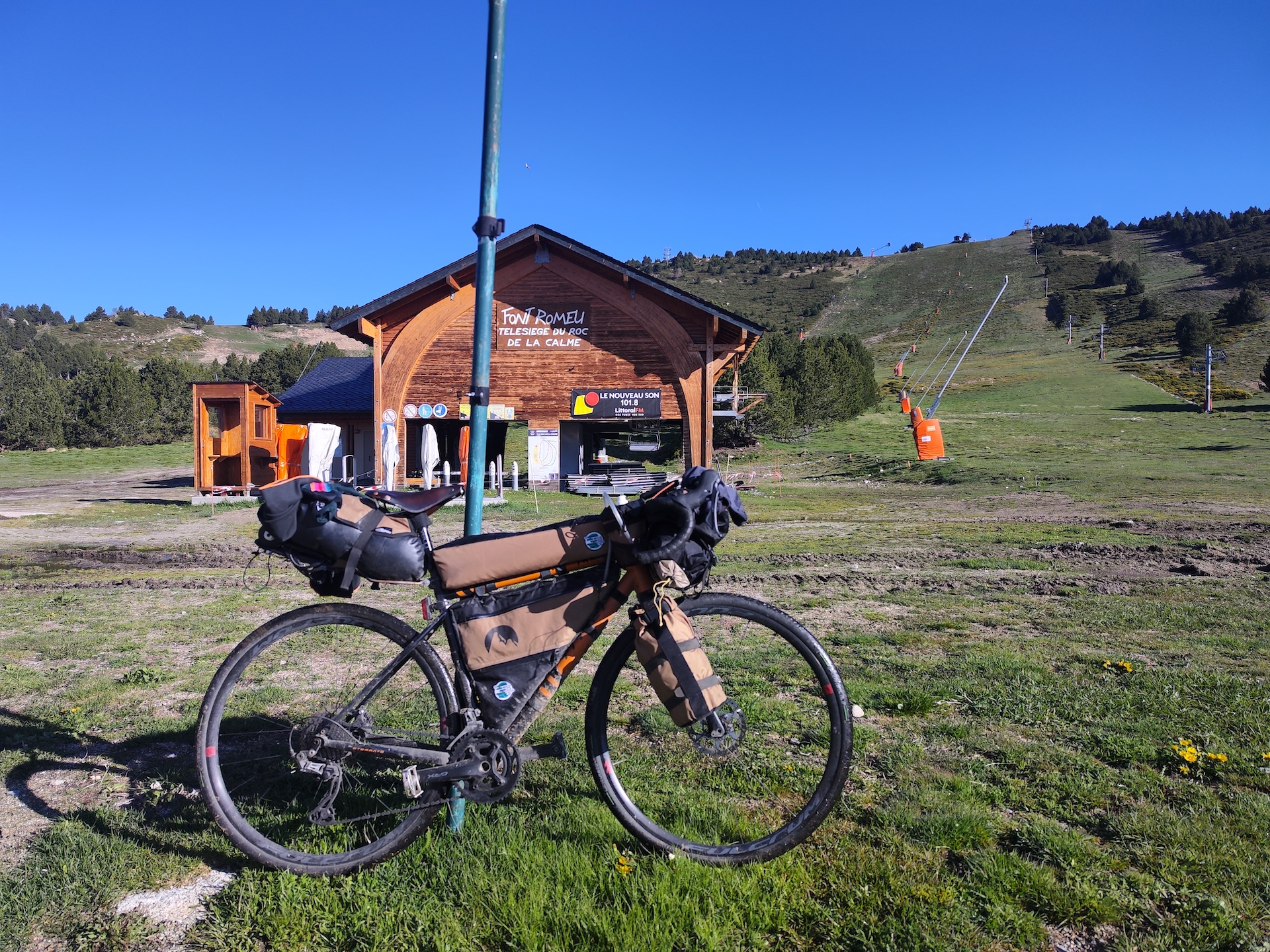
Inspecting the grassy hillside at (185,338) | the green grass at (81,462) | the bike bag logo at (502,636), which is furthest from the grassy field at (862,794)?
the grassy hillside at (185,338)

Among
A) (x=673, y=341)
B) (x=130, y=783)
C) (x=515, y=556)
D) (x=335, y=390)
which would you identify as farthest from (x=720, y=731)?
(x=335, y=390)

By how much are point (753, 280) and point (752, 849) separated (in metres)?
133

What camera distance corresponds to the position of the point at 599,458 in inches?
1284

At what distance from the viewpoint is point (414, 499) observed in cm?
287

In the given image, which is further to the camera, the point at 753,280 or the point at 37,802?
the point at 753,280

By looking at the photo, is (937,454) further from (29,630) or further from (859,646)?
(29,630)

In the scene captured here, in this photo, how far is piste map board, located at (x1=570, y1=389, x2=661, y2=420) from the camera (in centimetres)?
2519

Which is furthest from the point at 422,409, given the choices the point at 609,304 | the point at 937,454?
the point at 937,454

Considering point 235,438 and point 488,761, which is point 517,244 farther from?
point 488,761

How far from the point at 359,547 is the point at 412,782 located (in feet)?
2.80

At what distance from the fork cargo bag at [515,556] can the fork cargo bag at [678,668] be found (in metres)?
0.31

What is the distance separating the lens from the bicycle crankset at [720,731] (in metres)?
2.85

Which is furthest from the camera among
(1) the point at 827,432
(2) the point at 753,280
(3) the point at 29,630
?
(2) the point at 753,280

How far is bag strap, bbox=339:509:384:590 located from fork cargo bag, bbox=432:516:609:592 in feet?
0.86
